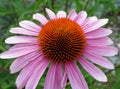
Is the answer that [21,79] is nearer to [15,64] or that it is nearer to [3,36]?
[15,64]

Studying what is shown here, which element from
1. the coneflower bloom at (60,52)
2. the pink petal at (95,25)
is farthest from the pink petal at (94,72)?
the pink petal at (95,25)

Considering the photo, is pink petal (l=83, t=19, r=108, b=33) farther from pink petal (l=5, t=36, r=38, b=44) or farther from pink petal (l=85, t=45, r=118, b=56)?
pink petal (l=5, t=36, r=38, b=44)

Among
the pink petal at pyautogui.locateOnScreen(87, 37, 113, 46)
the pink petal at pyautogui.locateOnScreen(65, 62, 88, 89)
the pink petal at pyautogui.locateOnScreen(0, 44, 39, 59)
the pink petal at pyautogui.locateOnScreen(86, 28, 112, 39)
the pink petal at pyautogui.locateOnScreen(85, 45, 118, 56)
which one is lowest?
the pink petal at pyautogui.locateOnScreen(65, 62, 88, 89)

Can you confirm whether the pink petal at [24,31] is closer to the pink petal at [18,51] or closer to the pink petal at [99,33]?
the pink petal at [18,51]

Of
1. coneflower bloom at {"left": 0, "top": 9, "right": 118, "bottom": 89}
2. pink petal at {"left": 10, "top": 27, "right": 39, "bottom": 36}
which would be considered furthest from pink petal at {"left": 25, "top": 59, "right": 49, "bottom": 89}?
pink petal at {"left": 10, "top": 27, "right": 39, "bottom": 36}

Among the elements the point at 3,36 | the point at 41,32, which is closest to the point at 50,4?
the point at 3,36

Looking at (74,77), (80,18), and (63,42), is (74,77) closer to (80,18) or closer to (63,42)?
(63,42)
